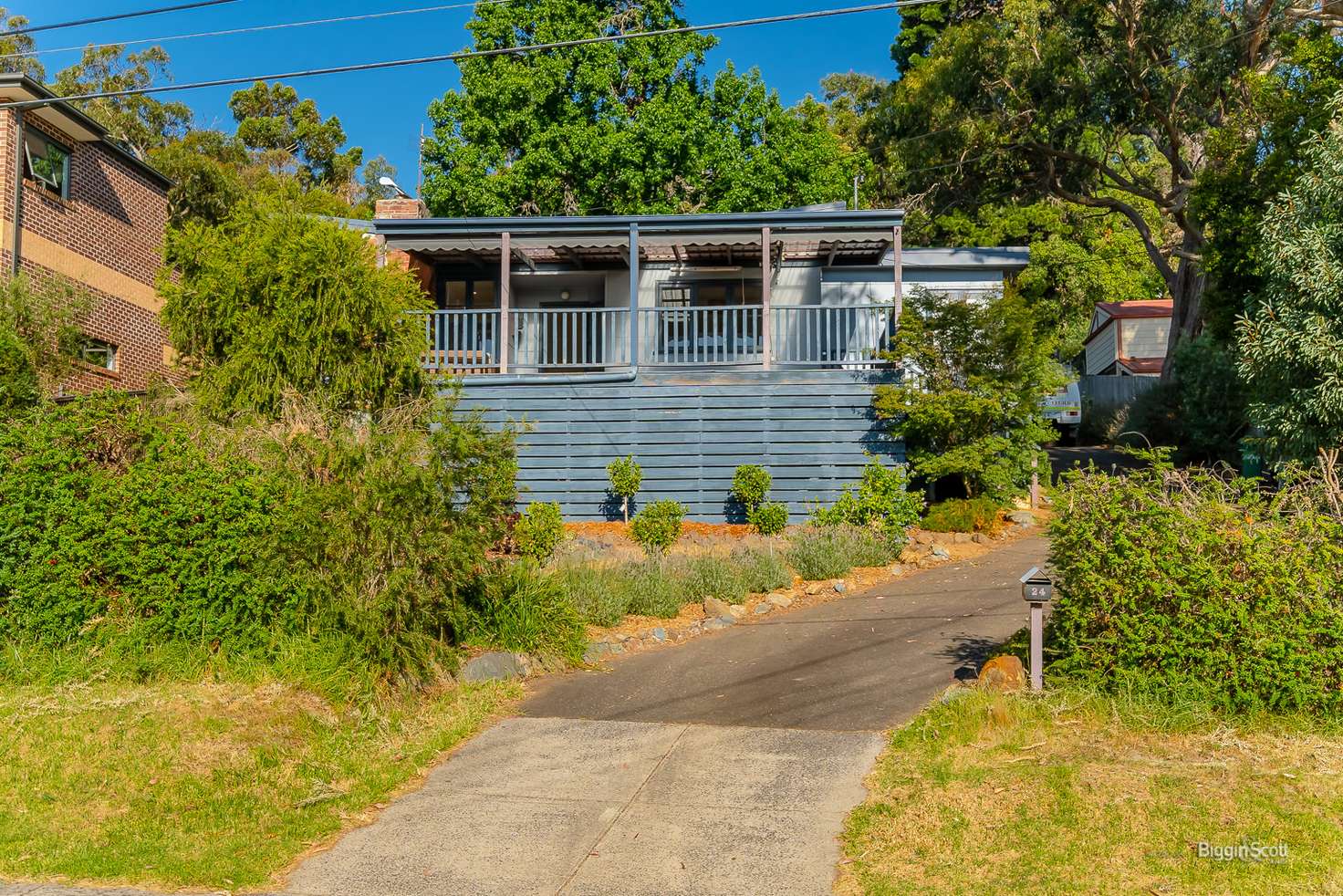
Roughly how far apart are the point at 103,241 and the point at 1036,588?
18578 mm

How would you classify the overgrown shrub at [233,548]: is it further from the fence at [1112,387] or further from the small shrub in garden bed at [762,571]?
the fence at [1112,387]

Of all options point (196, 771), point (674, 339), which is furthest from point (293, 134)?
point (196, 771)

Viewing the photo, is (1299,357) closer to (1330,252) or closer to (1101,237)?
(1330,252)

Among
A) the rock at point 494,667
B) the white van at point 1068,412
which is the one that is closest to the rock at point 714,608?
the rock at point 494,667

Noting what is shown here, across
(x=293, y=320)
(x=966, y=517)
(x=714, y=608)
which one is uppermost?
(x=293, y=320)

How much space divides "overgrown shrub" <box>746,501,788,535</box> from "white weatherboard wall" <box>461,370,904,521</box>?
68 cm

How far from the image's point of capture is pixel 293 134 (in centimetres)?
4809

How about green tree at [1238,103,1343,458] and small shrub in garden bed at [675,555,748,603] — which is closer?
small shrub in garden bed at [675,555,748,603]

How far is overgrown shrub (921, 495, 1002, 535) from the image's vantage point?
14703 mm

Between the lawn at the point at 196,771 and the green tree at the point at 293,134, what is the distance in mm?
43173

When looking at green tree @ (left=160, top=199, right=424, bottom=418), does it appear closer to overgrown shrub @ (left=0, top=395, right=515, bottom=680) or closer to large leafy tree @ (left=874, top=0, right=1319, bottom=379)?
overgrown shrub @ (left=0, top=395, right=515, bottom=680)

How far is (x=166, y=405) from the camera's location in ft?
37.5

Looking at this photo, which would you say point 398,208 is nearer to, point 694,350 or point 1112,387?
point 694,350

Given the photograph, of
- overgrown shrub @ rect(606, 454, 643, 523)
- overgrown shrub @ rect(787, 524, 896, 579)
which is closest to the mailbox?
overgrown shrub @ rect(787, 524, 896, 579)
